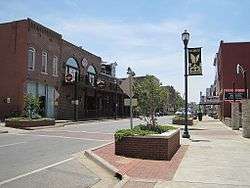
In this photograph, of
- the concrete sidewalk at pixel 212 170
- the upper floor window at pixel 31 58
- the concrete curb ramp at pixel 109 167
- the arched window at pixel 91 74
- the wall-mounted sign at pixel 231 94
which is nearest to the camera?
the concrete sidewalk at pixel 212 170

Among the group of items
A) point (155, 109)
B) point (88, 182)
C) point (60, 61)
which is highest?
point (60, 61)

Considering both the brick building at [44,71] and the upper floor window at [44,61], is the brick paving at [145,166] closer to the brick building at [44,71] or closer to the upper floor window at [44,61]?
the brick building at [44,71]

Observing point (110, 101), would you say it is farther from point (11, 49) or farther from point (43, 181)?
point (43, 181)

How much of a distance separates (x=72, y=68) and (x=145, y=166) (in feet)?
136

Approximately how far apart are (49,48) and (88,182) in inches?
1415

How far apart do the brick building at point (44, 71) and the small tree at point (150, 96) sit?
2304 centimetres

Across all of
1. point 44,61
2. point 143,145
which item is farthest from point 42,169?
point 44,61

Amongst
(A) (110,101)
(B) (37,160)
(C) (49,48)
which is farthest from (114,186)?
(A) (110,101)

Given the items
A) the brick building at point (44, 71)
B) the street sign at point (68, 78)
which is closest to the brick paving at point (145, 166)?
the brick building at point (44, 71)

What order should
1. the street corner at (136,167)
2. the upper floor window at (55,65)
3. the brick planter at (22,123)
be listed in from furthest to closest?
the upper floor window at (55,65)
the brick planter at (22,123)
the street corner at (136,167)

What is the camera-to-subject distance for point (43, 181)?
987cm

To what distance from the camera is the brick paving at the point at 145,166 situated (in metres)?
10.4

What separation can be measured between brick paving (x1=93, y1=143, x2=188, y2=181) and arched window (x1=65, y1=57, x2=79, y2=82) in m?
36.1

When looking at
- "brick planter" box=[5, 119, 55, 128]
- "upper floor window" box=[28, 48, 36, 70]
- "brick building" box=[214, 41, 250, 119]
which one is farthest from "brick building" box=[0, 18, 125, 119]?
"brick building" box=[214, 41, 250, 119]
